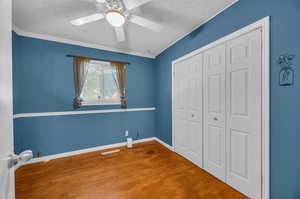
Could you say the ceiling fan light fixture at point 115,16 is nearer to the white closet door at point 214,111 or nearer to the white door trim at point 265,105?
the white closet door at point 214,111

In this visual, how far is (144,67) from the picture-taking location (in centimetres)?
348

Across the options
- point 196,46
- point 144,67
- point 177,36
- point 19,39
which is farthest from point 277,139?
point 19,39

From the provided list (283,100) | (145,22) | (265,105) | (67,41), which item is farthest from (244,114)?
(67,41)

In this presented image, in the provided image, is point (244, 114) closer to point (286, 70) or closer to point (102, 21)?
point (286, 70)

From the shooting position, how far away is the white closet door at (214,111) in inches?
69.0

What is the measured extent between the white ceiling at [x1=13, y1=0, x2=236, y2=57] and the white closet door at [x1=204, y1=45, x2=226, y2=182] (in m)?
0.67

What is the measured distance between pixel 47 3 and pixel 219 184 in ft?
11.9

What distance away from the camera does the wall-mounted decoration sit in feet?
3.76

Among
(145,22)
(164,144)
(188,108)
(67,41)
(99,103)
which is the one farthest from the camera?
(164,144)

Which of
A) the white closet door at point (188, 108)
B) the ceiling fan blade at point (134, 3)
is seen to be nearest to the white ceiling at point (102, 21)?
the ceiling fan blade at point (134, 3)

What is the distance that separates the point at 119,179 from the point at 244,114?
208 centimetres

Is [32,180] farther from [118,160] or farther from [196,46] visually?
[196,46]

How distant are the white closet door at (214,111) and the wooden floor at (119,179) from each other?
254 millimetres

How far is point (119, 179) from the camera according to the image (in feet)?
6.04
